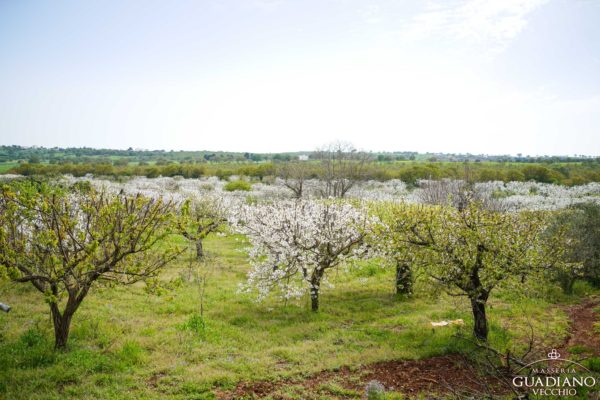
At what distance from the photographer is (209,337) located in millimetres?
14320

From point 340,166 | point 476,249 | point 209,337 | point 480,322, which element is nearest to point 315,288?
point 209,337

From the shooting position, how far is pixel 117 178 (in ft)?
299

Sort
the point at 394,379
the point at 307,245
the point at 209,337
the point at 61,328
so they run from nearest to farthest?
1. the point at 394,379
2. the point at 61,328
3. the point at 209,337
4. the point at 307,245

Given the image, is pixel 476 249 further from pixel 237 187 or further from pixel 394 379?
pixel 237 187

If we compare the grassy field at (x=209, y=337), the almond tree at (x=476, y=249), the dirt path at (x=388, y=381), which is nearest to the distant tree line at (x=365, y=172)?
the grassy field at (x=209, y=337)

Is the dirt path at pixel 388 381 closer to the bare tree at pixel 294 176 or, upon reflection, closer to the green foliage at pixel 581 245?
the green foliage at pixel 581 245

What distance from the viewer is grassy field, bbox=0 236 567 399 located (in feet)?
35.7

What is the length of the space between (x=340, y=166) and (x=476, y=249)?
192 feet

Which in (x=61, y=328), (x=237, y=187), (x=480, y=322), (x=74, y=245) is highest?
(x=74, y=245)

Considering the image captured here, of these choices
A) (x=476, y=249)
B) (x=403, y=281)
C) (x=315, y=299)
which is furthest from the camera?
(x=403, y=281)

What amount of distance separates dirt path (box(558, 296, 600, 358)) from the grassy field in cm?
49

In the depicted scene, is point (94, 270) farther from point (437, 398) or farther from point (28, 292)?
point (28, 292)

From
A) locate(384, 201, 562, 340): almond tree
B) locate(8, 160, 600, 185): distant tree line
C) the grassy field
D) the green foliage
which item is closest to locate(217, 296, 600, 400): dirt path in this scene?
the grassy field

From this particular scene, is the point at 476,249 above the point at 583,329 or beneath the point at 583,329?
above
